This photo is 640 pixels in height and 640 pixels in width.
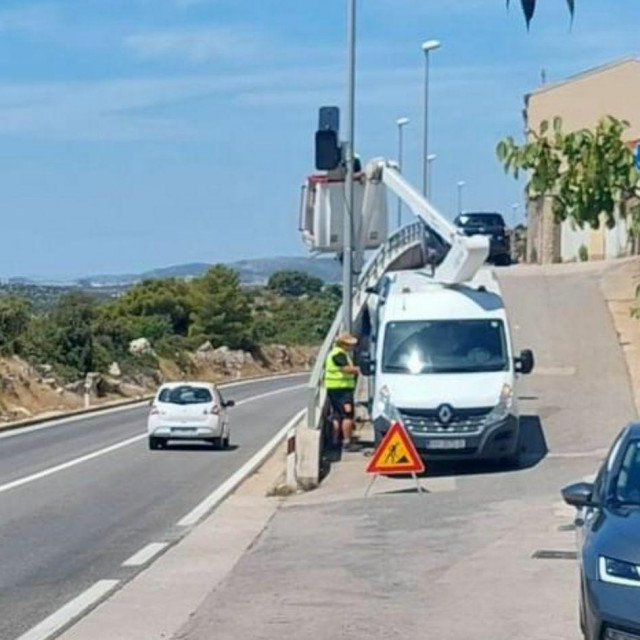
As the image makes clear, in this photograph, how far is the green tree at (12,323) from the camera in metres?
64.6

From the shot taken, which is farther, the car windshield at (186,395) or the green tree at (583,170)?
the car windshield at (186,395)

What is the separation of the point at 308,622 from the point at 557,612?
1779mm

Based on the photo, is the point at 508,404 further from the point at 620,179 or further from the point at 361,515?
the point at 620,179

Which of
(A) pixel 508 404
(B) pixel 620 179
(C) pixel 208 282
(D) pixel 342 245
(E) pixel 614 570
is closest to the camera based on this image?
(E) pixel 614 570

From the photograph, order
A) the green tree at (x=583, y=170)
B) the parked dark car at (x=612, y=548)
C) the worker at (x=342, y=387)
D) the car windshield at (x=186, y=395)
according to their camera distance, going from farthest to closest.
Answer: the car windshield at (x=186, y=395) → the worker at (x=342, y=387) → the green tree at (x=583, y=170) → the parked dark car at (x=612, y=548)

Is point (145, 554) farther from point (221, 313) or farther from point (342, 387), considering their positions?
point (221, 313)

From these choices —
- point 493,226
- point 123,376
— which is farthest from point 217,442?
point 123,376

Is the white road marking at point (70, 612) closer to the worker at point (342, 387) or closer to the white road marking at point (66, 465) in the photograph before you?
the white road marking at point (66, 465)

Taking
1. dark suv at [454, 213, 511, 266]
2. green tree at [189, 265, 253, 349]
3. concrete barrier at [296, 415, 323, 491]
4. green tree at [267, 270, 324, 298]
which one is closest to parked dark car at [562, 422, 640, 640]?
concrete barrier at [296, 415, 323, 491]

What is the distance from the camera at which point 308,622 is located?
12.0m

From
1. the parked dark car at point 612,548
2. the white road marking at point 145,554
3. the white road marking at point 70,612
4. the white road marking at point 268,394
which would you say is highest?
the parked dark car at point 612,548

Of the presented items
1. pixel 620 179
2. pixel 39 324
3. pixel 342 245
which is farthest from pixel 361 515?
pixel 39 324

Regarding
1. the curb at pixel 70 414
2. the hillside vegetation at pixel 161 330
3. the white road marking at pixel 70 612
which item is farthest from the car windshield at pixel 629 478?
the hillside vegetation at pixel 161 330

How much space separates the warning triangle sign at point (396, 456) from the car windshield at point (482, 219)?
38085 millimetres
